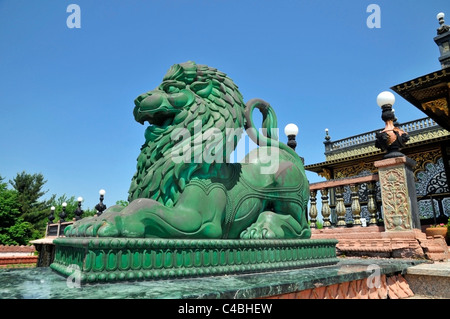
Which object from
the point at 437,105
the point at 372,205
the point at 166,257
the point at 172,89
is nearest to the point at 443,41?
the point at 437,105

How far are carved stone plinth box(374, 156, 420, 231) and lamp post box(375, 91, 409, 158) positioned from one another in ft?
0.62

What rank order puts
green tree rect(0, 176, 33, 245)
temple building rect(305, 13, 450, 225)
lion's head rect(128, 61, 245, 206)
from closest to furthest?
1. lion's head rect(128, 61, 245, 206)
2. temple building rect(305, 13, 450, 225)
3. green tree rect(0, 176, 33, 245)

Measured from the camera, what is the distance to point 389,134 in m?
5.01

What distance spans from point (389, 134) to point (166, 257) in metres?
4.39

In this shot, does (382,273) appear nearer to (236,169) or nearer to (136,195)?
(236,169)

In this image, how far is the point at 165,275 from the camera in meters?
2.03

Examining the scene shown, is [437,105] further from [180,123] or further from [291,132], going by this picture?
[180,123]

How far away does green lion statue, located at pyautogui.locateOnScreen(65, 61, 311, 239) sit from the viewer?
7.57 feet

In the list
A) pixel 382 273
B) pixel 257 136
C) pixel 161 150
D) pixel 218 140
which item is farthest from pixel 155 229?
pixel 382 273

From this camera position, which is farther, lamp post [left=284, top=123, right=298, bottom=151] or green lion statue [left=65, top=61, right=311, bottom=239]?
lamp post [left=284, top=123, right=298, bottom=151]

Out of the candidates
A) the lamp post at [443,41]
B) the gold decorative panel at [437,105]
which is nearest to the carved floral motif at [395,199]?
the gold decorative panel at [437,105]

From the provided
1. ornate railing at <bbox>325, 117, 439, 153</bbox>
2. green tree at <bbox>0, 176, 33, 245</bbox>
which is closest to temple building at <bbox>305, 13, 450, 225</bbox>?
ornate railing at <bbox>325, 117, 439, 153</bbox>

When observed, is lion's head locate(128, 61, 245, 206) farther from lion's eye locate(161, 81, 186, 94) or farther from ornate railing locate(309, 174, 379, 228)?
ornate railing locate(309, 174, 379, 228)

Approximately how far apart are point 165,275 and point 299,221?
1.77 m
